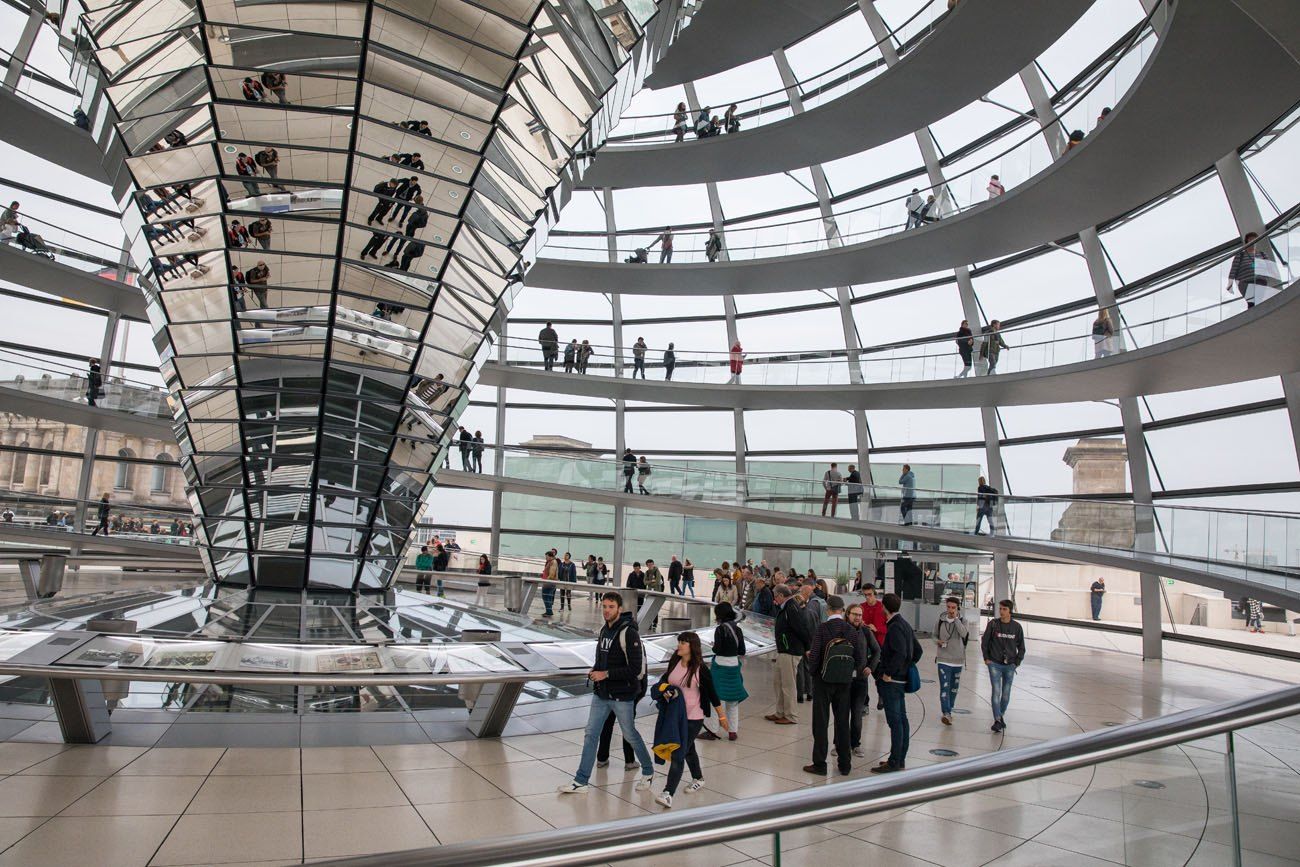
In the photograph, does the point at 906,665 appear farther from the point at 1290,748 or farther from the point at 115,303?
the point at 115,303

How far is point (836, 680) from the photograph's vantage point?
826 cm

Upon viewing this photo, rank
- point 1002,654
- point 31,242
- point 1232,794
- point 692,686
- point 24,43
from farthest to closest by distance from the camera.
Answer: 1. point 24,43
2. point 31,242
3. point 1002,654
4. point 692,686
5. point 1232,794

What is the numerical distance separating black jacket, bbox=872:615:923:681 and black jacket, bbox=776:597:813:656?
1632mm

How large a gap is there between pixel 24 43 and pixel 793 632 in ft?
95.4

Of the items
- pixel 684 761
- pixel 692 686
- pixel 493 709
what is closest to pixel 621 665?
pixel 692 686

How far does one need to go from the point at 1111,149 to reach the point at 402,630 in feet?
51.5

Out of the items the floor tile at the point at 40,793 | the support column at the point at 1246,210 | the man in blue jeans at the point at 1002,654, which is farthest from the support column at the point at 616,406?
the floor tile at the point at 40,793

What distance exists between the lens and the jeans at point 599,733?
23.2 feet

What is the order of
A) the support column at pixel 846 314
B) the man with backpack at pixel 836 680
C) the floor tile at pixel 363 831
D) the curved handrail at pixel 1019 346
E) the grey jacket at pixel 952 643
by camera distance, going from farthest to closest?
the support column at pixel 846 314
the curved handrail at pixel 1019 346
the grey jacket at pixel 952 643
the man with backpack at pixel 836 680
the floor tile at pixel 363 831

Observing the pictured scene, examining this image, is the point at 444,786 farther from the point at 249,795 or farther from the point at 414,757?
the point at 249,795

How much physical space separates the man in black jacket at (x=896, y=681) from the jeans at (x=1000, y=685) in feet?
6.56

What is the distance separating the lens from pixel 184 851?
539 centimetres

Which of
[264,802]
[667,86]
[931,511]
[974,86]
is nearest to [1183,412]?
[931,511]

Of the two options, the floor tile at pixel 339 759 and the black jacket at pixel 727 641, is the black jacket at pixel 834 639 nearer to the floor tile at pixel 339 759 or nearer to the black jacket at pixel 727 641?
the black jacket at pixel 727 641
